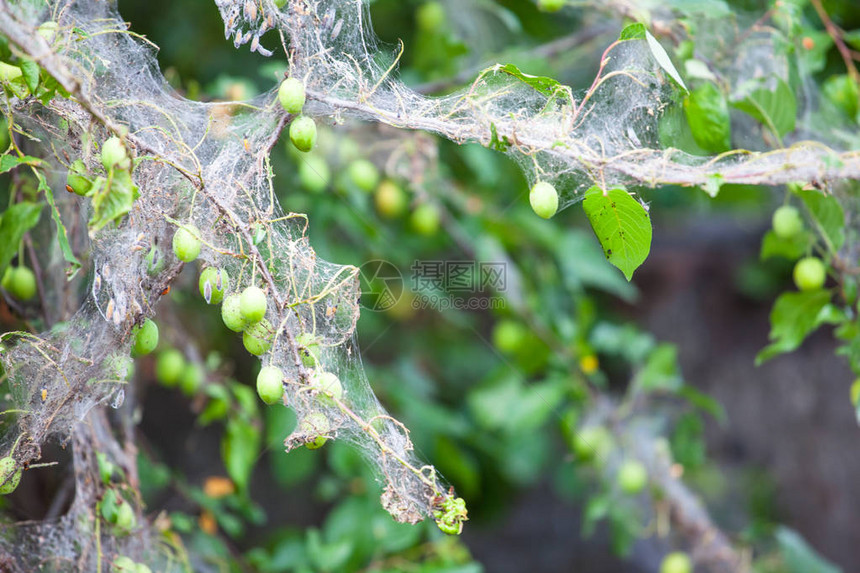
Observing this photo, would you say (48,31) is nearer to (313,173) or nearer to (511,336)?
(313,173)

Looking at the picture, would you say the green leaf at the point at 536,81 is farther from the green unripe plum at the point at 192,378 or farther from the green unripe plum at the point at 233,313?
the green unripe plum at the point at 192,378

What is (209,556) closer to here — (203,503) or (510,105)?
(203,503)

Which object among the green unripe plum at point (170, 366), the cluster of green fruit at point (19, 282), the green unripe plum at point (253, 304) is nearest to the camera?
the green unripe plum at point (253, 304)

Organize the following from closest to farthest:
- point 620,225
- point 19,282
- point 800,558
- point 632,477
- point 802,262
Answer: point 620,225 → point 19,282 → point 802,262 → point 800,558 → point 632,477

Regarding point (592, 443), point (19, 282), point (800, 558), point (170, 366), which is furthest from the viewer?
Result: point (592, 443)

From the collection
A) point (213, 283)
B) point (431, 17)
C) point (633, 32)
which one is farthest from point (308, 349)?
point (431, 17)

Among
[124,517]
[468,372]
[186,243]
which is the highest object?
[186,243]

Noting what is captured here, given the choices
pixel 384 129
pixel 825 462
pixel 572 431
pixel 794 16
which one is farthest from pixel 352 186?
pixel 825 462

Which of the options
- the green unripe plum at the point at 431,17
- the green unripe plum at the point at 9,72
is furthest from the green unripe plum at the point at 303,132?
the green unripe plum at the point at 431,17
